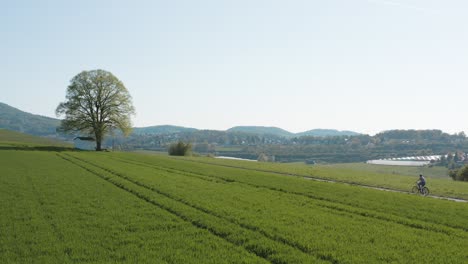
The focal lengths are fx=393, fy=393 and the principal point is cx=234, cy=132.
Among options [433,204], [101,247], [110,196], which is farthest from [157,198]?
[433,204]

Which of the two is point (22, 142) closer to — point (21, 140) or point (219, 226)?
point (21, 140)

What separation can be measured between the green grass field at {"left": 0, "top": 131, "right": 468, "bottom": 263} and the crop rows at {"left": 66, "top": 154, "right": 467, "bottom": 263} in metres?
0.05

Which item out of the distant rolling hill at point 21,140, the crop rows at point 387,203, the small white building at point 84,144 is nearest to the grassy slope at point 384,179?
the crop rows at point 387,203

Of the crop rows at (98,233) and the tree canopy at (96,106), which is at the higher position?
the tree canopy at (96,106)

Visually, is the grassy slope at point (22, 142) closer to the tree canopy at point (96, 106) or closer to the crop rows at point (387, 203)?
the tree canopy at point (96, 106)

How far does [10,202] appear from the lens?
2353 cm

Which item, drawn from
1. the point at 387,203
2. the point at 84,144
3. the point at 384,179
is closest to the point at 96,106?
the point at 84,144

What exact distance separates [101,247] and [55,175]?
27.3 metres

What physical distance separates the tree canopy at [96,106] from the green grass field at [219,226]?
56.8 m

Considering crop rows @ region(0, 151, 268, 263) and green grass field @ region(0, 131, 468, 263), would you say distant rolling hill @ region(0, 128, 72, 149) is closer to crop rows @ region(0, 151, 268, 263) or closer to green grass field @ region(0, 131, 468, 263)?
green grass field @ region(0, 131, 468, 263)

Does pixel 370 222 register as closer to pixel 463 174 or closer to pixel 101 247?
pixel 101 247

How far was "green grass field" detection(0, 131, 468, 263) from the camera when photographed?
13.9m

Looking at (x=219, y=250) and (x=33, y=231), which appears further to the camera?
(x=33, y=231)

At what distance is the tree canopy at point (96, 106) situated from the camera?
84.5 m
